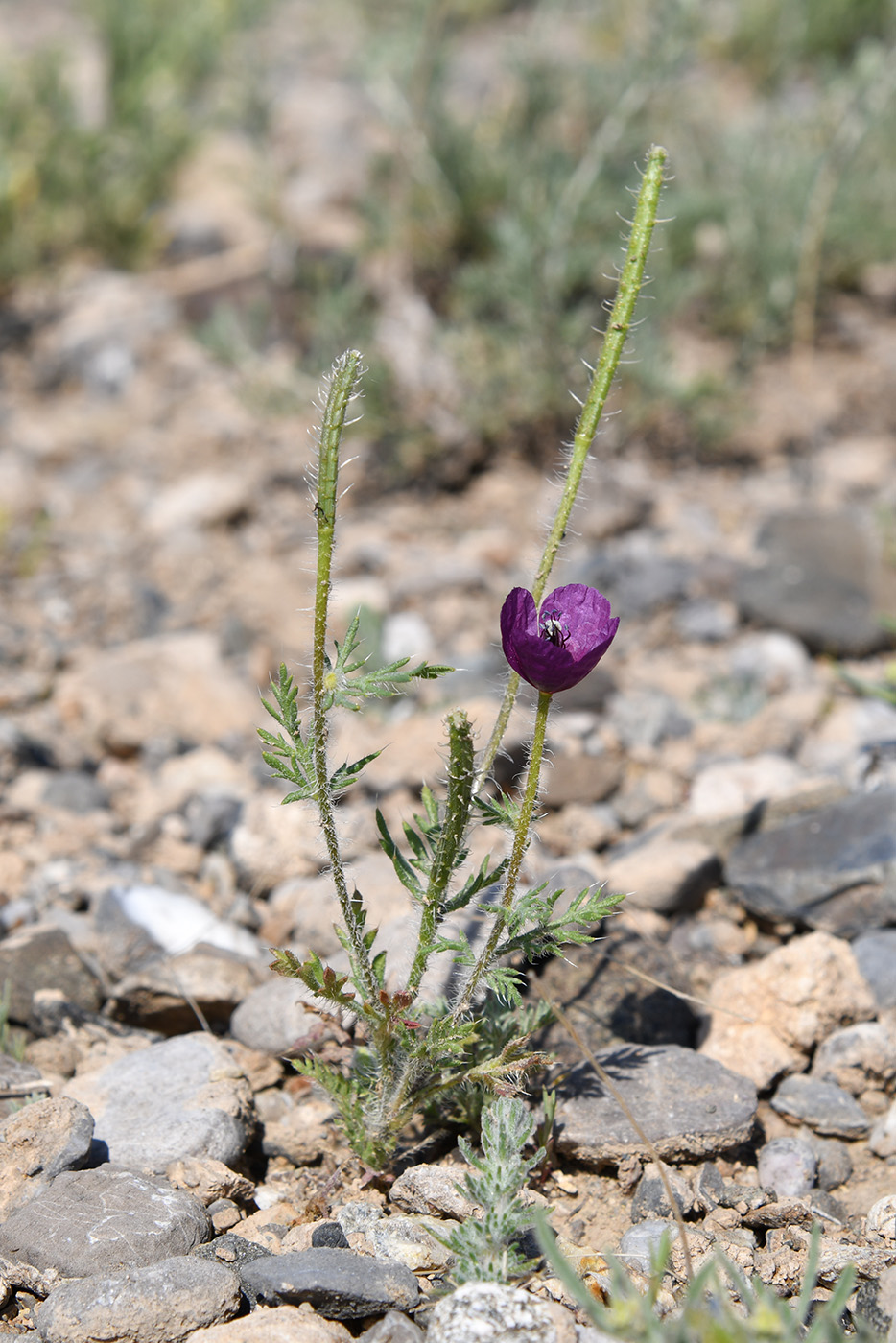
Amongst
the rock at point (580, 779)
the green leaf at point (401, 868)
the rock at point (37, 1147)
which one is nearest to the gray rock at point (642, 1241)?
the green leaf at point (401, 868)

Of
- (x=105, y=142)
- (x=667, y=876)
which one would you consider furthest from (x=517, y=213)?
(x=667, y=876)

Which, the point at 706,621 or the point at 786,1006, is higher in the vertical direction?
the point at 706,621

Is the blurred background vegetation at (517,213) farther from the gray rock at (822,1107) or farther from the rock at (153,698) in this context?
the gray rock at (822,1107)

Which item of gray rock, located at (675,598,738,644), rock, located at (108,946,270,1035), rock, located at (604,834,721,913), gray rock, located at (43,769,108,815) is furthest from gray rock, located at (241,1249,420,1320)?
gray rock, located at (675,598,738,644)

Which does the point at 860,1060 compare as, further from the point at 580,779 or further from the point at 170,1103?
the point at 170,1103

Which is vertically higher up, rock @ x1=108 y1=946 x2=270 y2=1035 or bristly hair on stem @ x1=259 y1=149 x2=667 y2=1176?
bristly hair on stem @ x1=259 y1=149 x2=667 y2=1176

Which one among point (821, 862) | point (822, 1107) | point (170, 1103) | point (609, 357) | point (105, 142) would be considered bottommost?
point (170, 1103)

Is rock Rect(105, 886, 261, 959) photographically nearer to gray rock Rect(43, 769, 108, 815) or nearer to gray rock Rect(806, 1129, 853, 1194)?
gray rock Rect(43, 769, 108, 815)
